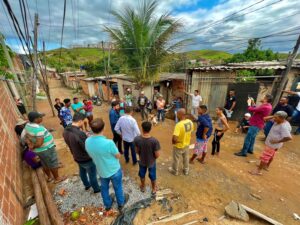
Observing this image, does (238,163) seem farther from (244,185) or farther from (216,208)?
(216,208)

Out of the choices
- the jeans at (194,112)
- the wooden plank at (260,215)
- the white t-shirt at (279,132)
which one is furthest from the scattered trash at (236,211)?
the jeans at (194,112)

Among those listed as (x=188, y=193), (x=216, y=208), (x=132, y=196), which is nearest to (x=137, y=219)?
(x=132, y=196)

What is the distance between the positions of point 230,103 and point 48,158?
7.07 metres

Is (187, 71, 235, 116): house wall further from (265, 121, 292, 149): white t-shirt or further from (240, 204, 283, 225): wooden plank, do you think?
(240, 204, 283, 225): wooden plank

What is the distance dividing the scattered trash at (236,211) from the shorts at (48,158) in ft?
11.9

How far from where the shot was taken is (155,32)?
7762 millimetres

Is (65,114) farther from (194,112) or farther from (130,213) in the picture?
(194,112)

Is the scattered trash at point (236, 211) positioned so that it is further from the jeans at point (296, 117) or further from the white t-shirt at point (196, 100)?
the jeans at point (296, 117)

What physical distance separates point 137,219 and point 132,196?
0.49 metres

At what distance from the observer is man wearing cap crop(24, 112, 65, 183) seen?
9.75ft

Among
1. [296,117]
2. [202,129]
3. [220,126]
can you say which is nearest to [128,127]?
[202,129]

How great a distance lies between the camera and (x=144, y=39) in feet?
25.6

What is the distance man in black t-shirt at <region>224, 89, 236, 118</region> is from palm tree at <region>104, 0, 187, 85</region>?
12.1ft

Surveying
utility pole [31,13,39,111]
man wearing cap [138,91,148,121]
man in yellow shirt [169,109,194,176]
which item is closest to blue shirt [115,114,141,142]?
man in yellow shirt [169,109,194,176]
